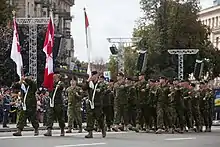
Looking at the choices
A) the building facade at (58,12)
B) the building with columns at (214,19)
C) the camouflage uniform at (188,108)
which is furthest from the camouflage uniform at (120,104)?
the building with columns at (214,19)

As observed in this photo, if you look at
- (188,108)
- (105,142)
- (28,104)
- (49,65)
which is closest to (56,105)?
(28,104)

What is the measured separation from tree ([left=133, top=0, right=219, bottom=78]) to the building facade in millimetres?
9916

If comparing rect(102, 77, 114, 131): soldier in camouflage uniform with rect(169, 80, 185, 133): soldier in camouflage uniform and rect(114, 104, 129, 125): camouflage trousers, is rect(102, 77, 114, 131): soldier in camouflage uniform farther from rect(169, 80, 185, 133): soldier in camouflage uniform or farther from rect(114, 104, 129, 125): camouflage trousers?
rect(169, 80, 185, 133): soldier in camouflage uniform

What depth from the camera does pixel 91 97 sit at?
1838cm

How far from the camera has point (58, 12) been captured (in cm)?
9325

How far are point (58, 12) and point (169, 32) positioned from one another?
1175 inches

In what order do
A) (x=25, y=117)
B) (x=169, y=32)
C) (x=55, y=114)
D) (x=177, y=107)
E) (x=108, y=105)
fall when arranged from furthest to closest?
(x=169, y=32)
(x=177, y=107)
(x=108, y=105)
(x=55, y=114)
(x=25, y=117)

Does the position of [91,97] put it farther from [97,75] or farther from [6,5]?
[6,5]

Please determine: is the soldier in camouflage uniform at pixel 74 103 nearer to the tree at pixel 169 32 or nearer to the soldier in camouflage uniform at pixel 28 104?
the soldier in camouflage uniform at pixel 28 104

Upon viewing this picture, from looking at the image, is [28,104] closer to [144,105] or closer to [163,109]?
[144,105]

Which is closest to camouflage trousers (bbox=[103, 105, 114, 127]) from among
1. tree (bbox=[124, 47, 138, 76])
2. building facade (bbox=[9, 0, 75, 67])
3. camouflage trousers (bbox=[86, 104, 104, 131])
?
camouflage trousers (bbox=[86, 104, 104, 131])

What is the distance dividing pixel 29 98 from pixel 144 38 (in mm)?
51968

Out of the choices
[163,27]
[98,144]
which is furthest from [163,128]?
[163,27]

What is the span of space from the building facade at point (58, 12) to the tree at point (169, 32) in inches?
390
